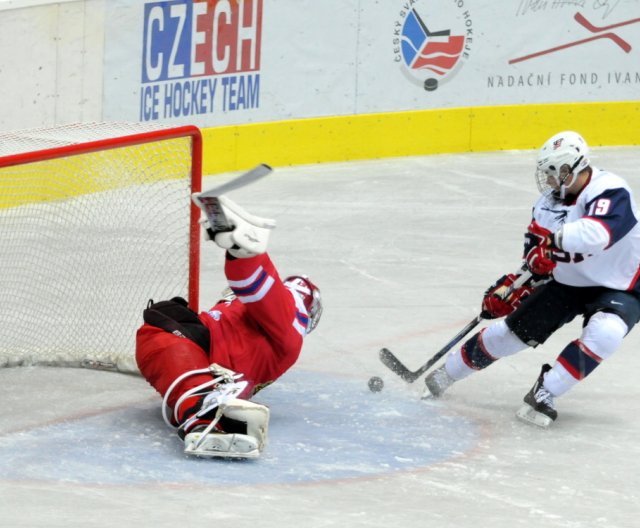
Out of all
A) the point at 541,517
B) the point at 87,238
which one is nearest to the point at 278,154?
the point at 87,238

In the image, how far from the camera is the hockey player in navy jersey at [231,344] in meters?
4.29

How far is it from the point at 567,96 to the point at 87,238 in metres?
5.80

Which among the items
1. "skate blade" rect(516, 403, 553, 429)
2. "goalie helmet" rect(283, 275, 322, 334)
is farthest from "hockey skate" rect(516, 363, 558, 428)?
"goalie helmet" rect(283, 275, 322, 334)

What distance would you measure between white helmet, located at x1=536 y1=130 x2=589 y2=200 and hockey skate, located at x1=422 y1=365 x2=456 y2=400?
0.80 m

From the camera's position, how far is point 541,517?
155 inches

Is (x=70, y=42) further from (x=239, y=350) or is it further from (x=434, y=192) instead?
(x=239, y=350)

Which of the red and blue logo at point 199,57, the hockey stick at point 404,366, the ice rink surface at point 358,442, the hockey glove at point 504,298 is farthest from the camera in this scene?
the red and blue logo at point 199,57

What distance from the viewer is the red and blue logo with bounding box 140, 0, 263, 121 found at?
897cm

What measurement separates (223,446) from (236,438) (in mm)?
49

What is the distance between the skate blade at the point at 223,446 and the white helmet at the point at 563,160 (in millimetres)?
1415

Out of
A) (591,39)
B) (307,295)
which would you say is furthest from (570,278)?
(591,39)

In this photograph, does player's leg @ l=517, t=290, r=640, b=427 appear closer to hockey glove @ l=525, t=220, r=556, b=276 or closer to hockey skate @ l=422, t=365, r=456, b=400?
hockey glove @ l=525, t=220, r=556, b=276

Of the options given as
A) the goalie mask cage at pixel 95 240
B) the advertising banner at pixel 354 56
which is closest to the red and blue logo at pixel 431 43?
the advertising banner at pixel 354 56

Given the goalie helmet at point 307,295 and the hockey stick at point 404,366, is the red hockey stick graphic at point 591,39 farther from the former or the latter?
the goalie helmet at point 307,295
